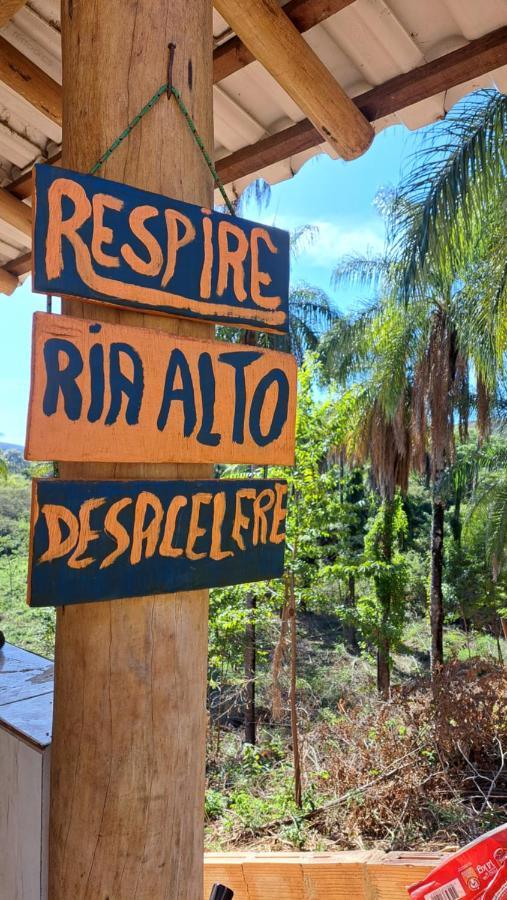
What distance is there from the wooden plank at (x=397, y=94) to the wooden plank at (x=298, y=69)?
11cm

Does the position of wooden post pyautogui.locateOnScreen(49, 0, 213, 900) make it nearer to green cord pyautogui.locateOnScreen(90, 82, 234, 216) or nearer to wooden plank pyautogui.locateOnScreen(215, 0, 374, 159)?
green cord pyautogui.locateOnScreen(90, 82, 234, 216)

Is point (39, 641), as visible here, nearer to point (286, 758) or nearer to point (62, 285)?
point (286, 758)

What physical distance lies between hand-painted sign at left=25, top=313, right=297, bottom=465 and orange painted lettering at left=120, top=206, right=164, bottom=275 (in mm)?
124

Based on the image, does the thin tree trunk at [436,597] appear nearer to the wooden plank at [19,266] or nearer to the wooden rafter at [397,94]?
the wooden plank at [19,266]

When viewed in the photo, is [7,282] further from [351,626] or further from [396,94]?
[351,626]

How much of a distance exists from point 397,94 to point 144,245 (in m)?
1.28

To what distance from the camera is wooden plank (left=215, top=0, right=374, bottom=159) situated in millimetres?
1681

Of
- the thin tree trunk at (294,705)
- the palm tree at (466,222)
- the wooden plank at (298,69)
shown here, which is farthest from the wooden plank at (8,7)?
the thin tree trunk at (294,705)

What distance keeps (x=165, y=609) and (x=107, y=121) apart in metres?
0.95

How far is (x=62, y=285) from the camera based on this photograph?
112 centimetres

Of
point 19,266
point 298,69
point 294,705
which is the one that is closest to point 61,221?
point 298,69

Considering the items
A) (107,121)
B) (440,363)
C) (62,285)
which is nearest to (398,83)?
(107,121)

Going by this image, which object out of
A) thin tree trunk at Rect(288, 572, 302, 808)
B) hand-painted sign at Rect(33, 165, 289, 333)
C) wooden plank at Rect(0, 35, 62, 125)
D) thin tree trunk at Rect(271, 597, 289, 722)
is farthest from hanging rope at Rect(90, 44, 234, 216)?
thin tree trunk at Rect(271, 597, 289, 722)

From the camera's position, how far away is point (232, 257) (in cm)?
135
